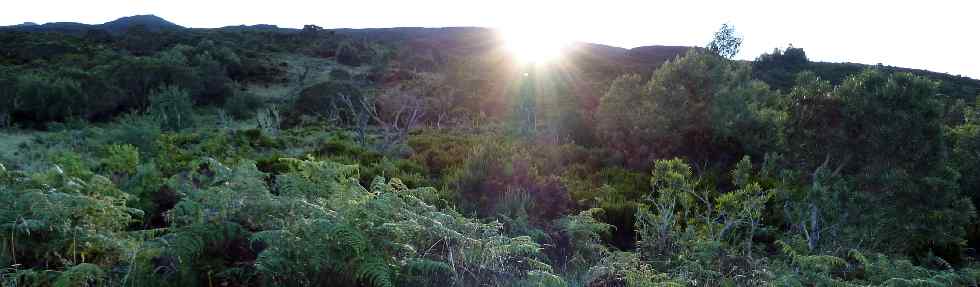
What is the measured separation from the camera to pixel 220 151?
1095cm

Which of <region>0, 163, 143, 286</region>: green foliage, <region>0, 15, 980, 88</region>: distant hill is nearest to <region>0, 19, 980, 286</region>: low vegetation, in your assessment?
<region>0, 163, 143, 286</region>: green foliage

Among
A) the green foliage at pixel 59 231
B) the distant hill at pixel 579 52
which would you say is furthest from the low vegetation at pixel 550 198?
the distant hill at pixel 579 52

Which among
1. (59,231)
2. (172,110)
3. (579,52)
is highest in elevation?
(579,52)

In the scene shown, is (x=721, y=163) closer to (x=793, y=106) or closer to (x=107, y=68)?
(x=793, y=106)

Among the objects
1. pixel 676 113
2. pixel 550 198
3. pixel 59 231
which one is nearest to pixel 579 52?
pixel 676 113

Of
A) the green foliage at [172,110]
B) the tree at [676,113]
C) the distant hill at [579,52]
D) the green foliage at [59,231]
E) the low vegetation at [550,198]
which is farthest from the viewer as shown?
the distant hill at [579,52]

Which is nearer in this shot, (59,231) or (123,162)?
(59,231)

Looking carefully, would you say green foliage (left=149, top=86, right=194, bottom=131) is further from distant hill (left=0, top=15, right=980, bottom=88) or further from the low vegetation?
distant hill (left=0, top=15, right=980, bottom=88)

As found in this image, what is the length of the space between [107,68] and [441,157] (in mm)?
20631

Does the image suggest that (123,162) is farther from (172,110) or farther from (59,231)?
(172,110)

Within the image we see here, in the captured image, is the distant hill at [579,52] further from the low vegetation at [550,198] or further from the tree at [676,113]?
the low vegetation at [550,198]

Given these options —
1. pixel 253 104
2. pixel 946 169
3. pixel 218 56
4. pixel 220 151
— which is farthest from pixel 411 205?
pixel 218 56

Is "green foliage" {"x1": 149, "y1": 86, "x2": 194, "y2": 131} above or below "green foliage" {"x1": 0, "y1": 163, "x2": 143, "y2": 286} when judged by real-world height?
below

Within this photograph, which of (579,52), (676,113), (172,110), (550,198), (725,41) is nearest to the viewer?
(550,198)
